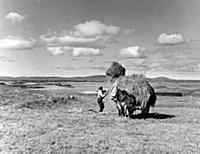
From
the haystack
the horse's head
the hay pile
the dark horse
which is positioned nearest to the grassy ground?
the dark horse

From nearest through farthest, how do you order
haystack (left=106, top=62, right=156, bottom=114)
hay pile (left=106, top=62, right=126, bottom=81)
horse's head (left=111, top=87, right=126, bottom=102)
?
1. horse's head (left=111, top=87, right=126, bottom=102)
2. haystack (left=106, top=62, right=156, bottom=114)
3. hay pile (left=106, top=62, right=126, bottom=81)

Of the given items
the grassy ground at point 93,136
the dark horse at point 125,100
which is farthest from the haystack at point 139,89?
the grassy ground at point 93,136

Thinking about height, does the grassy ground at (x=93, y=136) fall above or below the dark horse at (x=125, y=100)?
below

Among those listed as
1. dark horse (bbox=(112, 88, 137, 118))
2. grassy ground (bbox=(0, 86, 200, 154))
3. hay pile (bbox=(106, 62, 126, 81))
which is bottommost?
grassy ground (bbox=(0, 86, 200, 154))

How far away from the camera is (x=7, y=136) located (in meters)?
12.9

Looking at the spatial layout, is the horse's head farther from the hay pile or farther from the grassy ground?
the hay pile

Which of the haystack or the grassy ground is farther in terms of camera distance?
the haystack

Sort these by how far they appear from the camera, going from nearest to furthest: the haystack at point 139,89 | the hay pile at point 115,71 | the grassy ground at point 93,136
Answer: the grassy ground at point 93,136 → the haystack at point 139,89 → the hay pile at point 115,71

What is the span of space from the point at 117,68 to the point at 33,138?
13.5 metres

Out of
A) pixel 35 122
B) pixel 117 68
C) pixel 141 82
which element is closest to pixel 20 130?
pixel 35 122

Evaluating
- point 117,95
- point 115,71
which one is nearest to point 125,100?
point 117,95

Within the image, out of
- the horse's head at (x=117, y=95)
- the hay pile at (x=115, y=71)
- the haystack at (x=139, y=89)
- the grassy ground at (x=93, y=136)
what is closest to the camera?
the grassy ground at (x=93, y=136)

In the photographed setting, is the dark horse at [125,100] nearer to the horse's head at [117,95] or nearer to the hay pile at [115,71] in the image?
the horse's head at [117,95]

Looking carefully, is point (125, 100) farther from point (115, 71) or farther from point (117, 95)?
point (115, 71)
